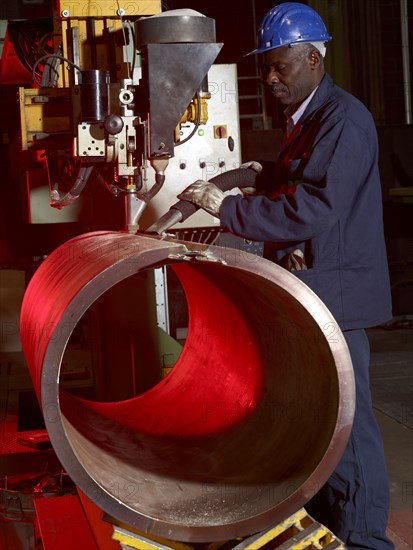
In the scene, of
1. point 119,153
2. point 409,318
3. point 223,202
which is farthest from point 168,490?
point 409,318

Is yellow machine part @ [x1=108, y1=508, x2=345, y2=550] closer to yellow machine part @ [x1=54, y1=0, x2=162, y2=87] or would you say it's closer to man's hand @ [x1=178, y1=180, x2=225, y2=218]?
man's hand @ [x1=178, y1=180, x2=225, y2=218]

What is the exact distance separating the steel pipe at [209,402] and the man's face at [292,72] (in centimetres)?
65

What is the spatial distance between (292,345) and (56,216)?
162cm

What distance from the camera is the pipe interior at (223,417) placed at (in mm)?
1967

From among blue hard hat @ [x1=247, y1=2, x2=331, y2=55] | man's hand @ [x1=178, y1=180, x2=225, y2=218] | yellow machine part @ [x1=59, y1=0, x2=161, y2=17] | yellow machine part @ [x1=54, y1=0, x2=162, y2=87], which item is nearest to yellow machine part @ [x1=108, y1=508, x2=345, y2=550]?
man's hand @ [x1=178, y1=180, x2=225, y2=218]

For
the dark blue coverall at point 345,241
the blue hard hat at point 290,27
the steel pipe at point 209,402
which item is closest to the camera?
the steel pipe at point 209,402

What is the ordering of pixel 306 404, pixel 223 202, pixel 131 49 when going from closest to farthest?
pixel 306 404, pixel 223 202, pixel 131 49

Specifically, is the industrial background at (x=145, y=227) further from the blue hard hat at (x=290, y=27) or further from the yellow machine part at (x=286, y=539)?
the blue hard hat at (x=290, y=27)

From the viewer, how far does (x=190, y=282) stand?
293 centimetres

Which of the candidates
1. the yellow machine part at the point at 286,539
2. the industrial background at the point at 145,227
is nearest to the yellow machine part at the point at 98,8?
the industrial background at the point at 145,227

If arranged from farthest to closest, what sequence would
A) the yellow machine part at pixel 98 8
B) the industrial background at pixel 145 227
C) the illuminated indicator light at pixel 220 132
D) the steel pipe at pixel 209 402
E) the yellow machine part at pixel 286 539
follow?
the illuminated indicator light at pixel 220 132, the industrial background at pixel 145 227, the yellow machine part at pixel 98 8, the yellow machine part at pixel 286 539, the steel pipe at pixel 209 402

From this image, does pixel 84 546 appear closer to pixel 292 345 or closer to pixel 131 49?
pixel 292 345

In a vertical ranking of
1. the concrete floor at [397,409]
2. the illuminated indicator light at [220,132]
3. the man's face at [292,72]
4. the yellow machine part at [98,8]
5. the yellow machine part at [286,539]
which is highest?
the yellow machine part at [98,8]

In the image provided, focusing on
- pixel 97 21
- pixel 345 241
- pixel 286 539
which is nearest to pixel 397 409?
pixel 345 241
